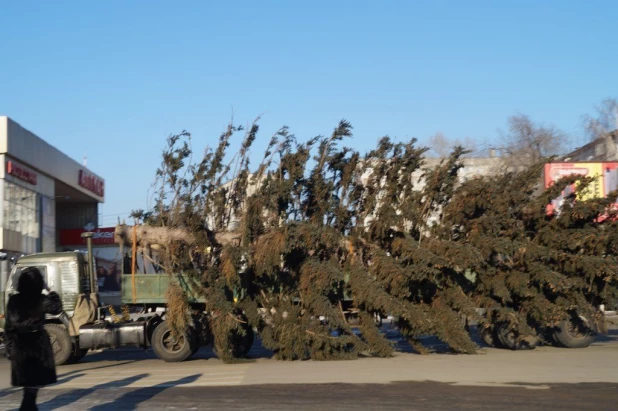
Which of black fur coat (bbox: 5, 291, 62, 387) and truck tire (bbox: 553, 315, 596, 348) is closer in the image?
black fur coat (bbox: 5, 291, 62, 387)

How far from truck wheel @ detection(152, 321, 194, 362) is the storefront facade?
1393 centimetres

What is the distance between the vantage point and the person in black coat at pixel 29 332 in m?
8.25

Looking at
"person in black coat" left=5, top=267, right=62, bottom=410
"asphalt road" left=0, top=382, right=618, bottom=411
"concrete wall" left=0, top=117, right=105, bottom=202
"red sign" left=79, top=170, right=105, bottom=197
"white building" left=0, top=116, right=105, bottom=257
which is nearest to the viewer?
"person in black coat" left=5, top=267, right=62, bottom=410

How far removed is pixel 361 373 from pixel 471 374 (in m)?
1.99

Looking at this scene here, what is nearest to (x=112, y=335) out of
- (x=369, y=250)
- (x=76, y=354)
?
(x=76, y=354)

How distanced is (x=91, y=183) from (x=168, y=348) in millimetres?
31645

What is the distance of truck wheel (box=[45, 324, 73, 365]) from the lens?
50.0ft

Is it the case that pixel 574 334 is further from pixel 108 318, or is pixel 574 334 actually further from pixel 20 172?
pixel 20 172

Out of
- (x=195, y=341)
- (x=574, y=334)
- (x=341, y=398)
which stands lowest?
(x=341, y=398)

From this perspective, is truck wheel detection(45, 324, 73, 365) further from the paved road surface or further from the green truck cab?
the paved road surface

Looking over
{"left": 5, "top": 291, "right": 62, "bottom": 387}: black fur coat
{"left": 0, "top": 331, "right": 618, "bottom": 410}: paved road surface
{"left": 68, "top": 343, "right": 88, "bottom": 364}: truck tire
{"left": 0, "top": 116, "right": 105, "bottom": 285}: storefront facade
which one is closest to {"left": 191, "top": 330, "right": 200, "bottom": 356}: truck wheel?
{"left": 0, "top": 331, "right": 618, "bottom": 410}: paved road surface

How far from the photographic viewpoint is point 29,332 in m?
8.30

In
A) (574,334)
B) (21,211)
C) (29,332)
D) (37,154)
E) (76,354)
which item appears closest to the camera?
(29,332)

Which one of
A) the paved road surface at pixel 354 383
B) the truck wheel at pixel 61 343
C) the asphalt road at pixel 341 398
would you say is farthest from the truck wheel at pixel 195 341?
the asphalt road at pixel 341 398
